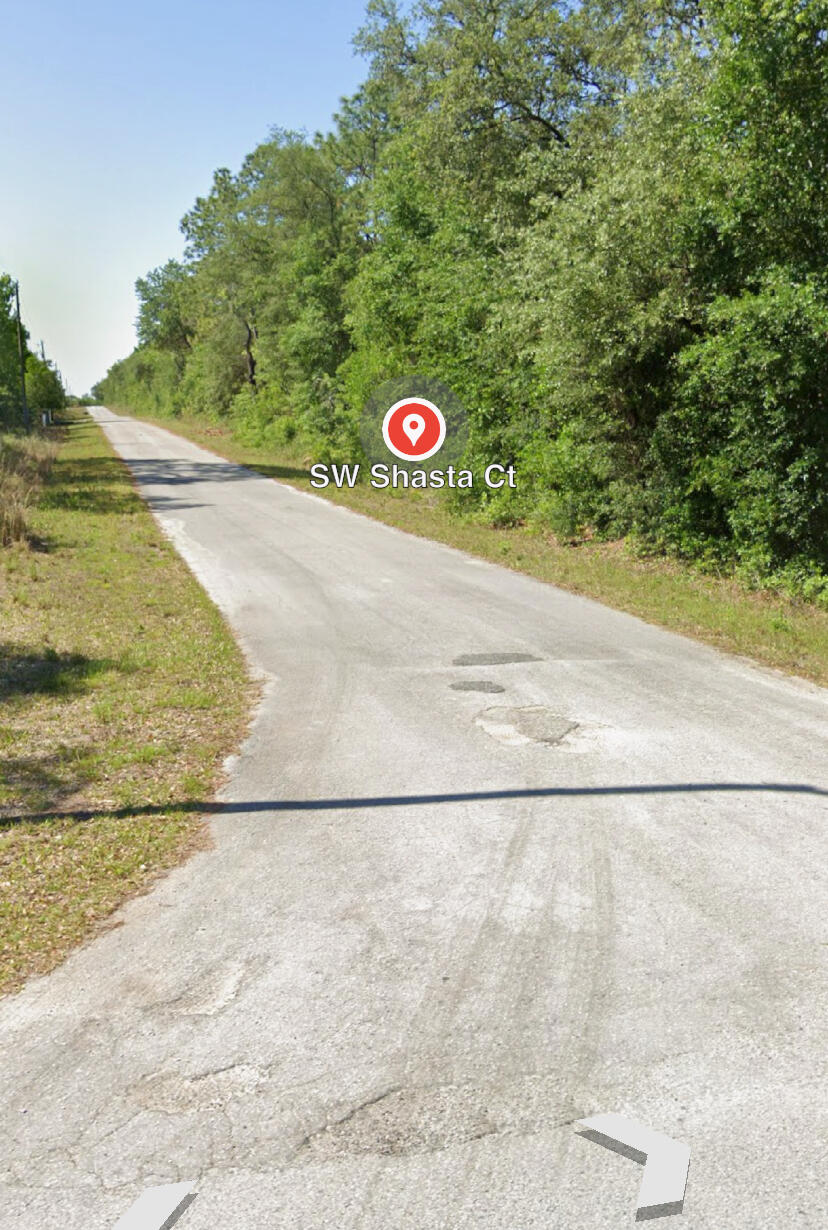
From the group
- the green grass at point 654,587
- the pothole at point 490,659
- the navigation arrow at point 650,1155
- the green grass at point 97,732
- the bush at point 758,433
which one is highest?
the bush at point 758,433

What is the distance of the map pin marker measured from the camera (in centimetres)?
2527

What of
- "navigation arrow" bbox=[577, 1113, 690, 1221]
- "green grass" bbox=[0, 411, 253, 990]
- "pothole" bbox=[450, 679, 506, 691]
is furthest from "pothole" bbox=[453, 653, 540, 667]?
"navigation arrow" bbox=[577, 1113, 690, 1221]

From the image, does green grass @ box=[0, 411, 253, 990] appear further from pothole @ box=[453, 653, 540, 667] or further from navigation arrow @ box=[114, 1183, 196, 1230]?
pothole @ box=[453, 653, 540, 667]

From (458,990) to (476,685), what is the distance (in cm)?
498

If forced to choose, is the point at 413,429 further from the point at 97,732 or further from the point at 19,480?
the point at 97,732

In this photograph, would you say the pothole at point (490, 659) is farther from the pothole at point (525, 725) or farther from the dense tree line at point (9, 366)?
the dense tree line at point (9, 366)

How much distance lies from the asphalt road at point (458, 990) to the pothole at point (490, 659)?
4.90 ft

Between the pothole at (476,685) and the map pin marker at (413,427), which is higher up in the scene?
the map pin marker at (413,427)

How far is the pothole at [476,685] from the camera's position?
8.79 meters

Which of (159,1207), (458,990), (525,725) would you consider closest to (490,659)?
(525,725)

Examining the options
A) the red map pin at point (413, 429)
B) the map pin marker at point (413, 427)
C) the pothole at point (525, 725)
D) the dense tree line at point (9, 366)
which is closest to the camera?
Result: the pothole at point (525, 725)

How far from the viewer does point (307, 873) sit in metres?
5.19

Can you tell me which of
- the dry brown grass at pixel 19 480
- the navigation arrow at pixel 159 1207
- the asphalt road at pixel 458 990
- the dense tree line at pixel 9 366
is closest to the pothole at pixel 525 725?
the asphalt road at pixel 458 990

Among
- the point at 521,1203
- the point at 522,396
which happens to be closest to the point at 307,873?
the point at 521,1203
